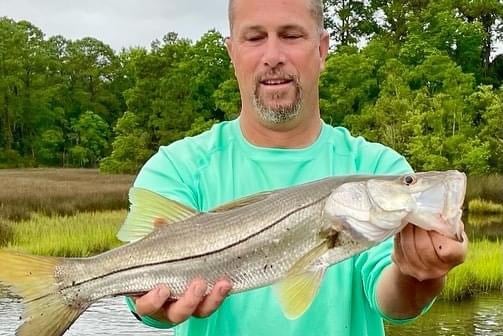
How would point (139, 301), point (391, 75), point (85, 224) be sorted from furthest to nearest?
point (391, 75) < point (85, 224) < point (139, 301)

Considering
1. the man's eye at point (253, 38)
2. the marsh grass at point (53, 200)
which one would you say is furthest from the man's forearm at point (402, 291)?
the marsh grass at point (53, 200)

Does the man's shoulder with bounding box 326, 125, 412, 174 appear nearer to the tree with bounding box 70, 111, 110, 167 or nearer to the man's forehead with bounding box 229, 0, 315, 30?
the man's forehead with bounding box 229, 0, 315, 30

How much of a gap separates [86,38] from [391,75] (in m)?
45.2

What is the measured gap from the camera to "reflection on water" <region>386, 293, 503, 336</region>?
13.8m

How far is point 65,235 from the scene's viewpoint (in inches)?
818

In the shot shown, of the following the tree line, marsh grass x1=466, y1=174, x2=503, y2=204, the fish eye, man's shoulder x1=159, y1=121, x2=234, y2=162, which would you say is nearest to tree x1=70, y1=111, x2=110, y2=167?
the tree line

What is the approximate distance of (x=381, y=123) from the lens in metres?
42.0

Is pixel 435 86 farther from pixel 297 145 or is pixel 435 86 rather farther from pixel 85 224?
pixel 297 145

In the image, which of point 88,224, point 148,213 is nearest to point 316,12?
point 148,213

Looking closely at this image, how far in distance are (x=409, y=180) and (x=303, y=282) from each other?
19.4 inches

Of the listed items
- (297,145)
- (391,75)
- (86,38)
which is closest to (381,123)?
(391,75)

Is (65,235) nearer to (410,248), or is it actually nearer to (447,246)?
(410,248)

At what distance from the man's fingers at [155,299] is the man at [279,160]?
17cm

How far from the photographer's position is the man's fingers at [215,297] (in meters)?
3.07
